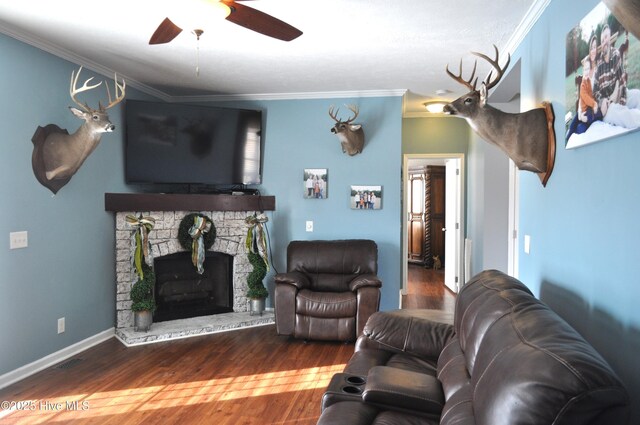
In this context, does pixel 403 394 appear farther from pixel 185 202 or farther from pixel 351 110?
pixel 351 110

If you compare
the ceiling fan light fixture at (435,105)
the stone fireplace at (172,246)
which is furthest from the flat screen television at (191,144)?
the ceiling fan light fixture at (435,105)

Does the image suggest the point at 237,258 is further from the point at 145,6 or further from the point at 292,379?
the point at 145,6

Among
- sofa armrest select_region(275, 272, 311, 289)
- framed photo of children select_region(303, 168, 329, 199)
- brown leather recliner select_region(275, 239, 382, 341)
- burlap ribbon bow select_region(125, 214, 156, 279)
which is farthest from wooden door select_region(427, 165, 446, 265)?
burlap ribbon bow select_region(125, 214, 156, 279)

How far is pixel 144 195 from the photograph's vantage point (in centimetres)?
473

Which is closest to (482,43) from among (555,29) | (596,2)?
(555,29)

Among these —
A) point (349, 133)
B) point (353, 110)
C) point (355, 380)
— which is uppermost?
point (353, 110)

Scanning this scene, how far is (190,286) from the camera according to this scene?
5242 mm

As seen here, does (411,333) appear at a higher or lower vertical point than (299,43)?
lower

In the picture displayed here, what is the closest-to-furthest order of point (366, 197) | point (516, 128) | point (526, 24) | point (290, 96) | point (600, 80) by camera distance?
point (600, 80) < point (516, 128) < point (526, 24) < point (366, 197) < point (290, 96)

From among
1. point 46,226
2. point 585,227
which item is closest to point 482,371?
point 585,227

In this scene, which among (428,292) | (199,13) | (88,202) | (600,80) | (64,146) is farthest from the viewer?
(428,292)

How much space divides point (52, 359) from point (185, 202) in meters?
1.91

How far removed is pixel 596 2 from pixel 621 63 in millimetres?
452

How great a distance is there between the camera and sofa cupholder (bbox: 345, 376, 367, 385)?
2141mm
